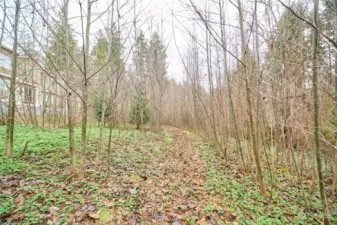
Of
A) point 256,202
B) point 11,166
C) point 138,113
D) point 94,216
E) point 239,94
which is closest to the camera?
point 94,216

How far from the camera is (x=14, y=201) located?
2357 mm

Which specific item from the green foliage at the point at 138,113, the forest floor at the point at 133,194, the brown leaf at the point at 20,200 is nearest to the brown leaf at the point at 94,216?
the forest floor at the point at 133,194

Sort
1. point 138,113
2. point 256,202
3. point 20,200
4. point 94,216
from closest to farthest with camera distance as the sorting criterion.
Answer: point 94,216
point 20,200
point 256,202
point 138,113

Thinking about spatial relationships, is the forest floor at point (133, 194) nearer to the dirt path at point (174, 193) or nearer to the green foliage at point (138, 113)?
the dirt path at point (174, 193)

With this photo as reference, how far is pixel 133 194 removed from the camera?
2.85m

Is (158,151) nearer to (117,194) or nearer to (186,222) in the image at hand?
(117,194)

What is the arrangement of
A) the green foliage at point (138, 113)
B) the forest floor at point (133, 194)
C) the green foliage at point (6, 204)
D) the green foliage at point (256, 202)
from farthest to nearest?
the green foliage at point (138, 113), the green foliage at point (256, 202), the forest floor at point (133, 194), the green foliage at point (6, 204)

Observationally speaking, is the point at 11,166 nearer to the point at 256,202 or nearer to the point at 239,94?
the point at 256,202

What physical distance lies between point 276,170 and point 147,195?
11.1 ft

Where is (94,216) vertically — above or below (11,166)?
below

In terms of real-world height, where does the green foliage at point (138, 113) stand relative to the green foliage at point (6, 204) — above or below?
above

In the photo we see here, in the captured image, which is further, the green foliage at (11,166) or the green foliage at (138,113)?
the green foliage at (138,113)

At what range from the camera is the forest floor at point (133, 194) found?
2.32 meters

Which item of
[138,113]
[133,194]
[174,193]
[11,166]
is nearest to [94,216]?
[133,194]
